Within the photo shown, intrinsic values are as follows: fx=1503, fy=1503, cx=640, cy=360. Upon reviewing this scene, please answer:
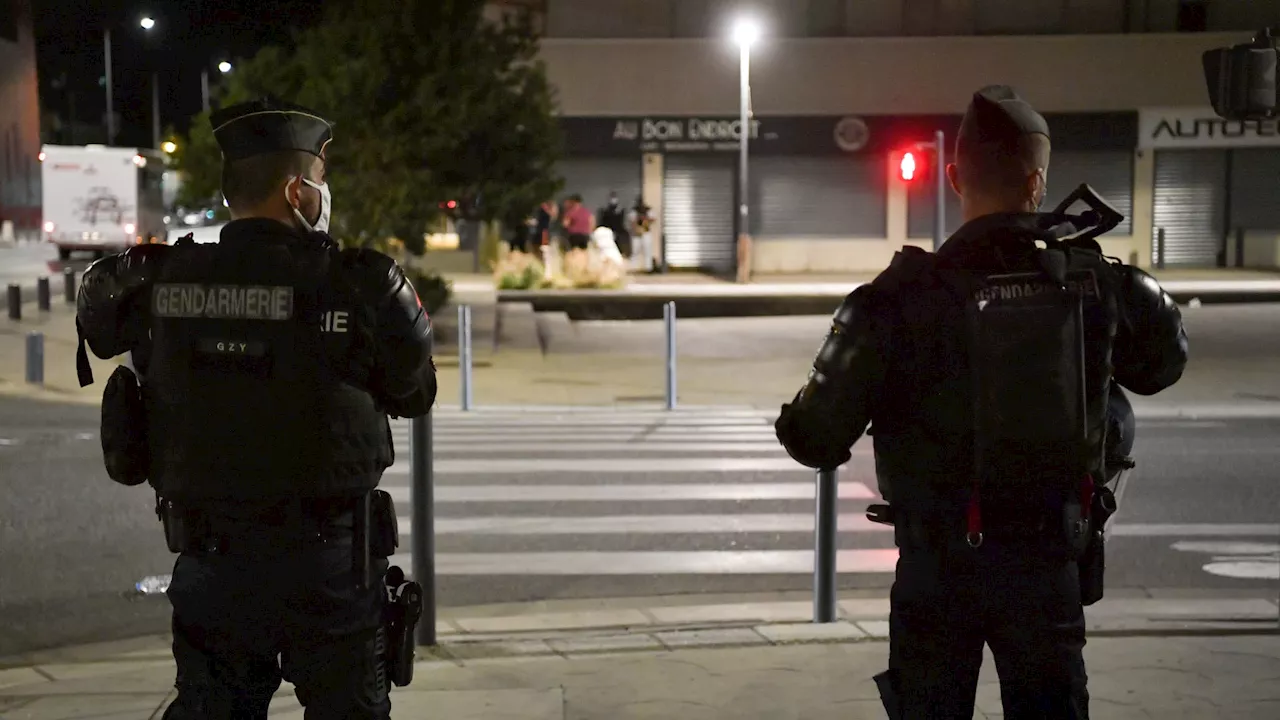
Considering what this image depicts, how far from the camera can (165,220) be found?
1983 inches

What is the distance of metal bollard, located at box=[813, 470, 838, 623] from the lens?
6.16 metres

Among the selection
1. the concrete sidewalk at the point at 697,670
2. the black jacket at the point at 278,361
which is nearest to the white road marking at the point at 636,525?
the concrete sidewalk at the point at 697,670

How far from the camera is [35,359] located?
15.6 m

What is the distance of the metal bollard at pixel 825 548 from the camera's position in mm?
6160

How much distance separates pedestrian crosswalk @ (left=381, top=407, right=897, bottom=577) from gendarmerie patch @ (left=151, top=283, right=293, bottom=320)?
15.4ft

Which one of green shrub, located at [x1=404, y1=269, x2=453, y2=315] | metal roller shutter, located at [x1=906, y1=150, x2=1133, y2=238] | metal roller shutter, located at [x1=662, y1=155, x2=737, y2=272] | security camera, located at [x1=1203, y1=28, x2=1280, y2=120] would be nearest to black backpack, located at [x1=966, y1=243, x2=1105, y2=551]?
security camera, located at [x1=1203, y1=28, x2=1280, y2=120]

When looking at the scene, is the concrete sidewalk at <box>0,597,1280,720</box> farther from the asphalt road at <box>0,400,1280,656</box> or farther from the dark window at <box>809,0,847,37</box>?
the dark window at <box>809,0,847,37</box>

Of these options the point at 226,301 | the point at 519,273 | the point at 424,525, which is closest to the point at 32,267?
the point at 519,273

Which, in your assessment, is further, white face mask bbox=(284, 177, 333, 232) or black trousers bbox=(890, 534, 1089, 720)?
white face mask bbox=(284, 177, 333, 232)

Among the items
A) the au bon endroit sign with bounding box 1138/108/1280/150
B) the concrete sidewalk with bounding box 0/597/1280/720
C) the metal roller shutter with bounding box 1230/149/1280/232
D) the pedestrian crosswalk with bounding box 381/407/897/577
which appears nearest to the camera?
the concrete sidewalk with bounding box 0/597/1280/720

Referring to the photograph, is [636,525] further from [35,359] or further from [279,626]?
[35,359]

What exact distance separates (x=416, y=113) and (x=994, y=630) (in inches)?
655

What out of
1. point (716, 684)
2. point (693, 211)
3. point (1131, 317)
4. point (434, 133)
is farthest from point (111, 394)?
point (693, 211)

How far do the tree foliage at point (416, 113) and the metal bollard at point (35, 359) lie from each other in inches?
166
